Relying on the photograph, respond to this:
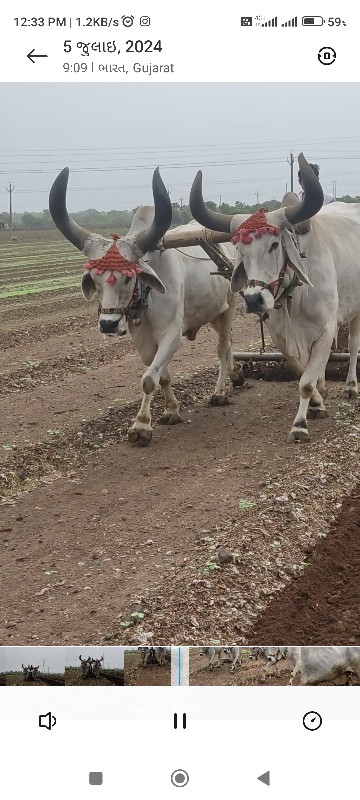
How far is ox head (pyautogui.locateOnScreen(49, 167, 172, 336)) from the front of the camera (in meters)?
6.65

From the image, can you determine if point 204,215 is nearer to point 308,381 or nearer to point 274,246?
point 274,246

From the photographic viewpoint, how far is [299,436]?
6.80 metres

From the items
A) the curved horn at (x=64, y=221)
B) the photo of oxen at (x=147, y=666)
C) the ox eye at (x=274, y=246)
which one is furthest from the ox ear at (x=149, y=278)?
the photo of oxen at (x=147, y=666)

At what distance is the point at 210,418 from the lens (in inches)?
303

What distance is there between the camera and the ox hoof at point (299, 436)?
6.79m

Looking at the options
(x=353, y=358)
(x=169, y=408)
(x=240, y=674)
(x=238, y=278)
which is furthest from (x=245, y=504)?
(x=353, y=358)

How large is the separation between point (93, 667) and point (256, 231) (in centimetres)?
403

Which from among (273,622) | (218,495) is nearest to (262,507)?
(218,495)
